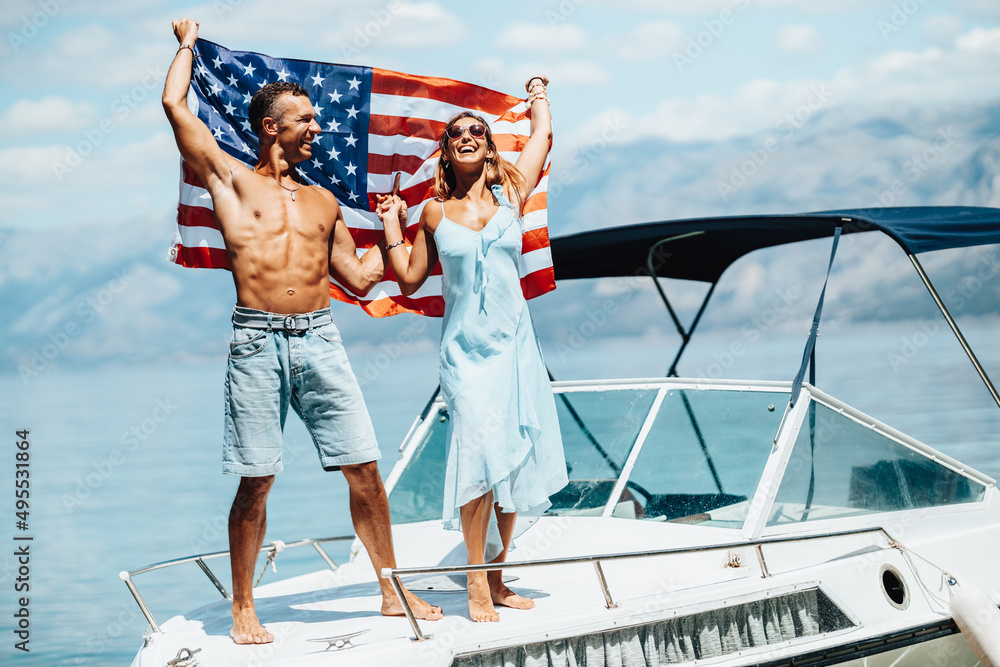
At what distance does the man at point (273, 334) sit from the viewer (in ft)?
12.5

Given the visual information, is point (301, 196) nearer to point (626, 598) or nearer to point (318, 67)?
point (318, 67)

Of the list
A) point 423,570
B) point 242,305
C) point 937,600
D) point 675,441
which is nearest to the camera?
point 423,570

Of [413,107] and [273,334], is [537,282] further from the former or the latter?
[273,334]

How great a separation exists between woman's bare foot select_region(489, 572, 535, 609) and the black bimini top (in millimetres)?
2350

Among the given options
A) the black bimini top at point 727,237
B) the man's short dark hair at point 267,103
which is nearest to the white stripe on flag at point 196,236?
the man's short dark hair at point 267,103

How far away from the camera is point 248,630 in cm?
379

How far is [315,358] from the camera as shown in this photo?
12.7 ft

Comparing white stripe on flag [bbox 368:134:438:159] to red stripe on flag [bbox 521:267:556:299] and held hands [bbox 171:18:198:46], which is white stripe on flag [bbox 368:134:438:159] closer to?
red stripe on flag [bbox 521:267:556:299]

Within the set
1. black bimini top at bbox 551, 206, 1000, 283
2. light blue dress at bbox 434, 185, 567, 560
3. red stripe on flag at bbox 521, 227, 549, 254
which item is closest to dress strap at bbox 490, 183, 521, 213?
light blue dress at bbox 434, 185, 567, 560

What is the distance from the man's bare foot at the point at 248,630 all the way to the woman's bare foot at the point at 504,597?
88 centimetres

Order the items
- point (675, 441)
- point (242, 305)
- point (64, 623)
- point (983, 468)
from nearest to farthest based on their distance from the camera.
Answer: point (242, 305)
point (675, 441)
point (64, 623)
point (983, 468)

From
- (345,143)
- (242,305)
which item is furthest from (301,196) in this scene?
(345,143)

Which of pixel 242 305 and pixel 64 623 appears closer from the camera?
pixel 242 305

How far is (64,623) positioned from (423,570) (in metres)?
8.48
